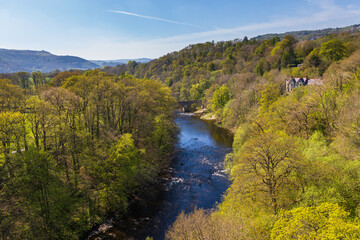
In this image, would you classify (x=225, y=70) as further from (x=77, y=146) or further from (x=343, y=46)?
(x=77, y=146)

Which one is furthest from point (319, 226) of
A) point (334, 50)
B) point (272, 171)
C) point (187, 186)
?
point (334, 50)

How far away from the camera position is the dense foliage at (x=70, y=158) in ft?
53.5

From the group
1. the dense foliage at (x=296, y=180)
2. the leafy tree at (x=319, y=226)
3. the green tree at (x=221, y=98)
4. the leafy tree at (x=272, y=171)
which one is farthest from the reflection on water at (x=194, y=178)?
the green tree at (x=221, y=98)

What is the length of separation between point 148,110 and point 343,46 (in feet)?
203

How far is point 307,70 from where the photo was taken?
6494cm

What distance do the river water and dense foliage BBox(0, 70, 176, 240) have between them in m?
2.62

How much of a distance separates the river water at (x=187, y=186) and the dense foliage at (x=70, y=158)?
8.59 feet

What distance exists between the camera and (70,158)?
22766 millimetres

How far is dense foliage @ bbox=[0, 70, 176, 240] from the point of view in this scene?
53.5ft

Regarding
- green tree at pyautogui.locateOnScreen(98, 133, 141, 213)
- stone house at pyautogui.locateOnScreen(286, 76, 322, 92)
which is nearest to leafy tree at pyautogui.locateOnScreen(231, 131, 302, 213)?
green tree at pyautogui.locateOnScreen(98, 133, 141, 213)

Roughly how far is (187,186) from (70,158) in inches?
604

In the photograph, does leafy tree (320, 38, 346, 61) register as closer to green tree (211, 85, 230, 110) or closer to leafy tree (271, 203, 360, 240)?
green tree (211, 85, 230, 110)

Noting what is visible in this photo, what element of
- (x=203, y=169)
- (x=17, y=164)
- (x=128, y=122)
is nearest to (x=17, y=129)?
(x=17, y=164)

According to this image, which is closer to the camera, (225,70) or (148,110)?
(148,110)
